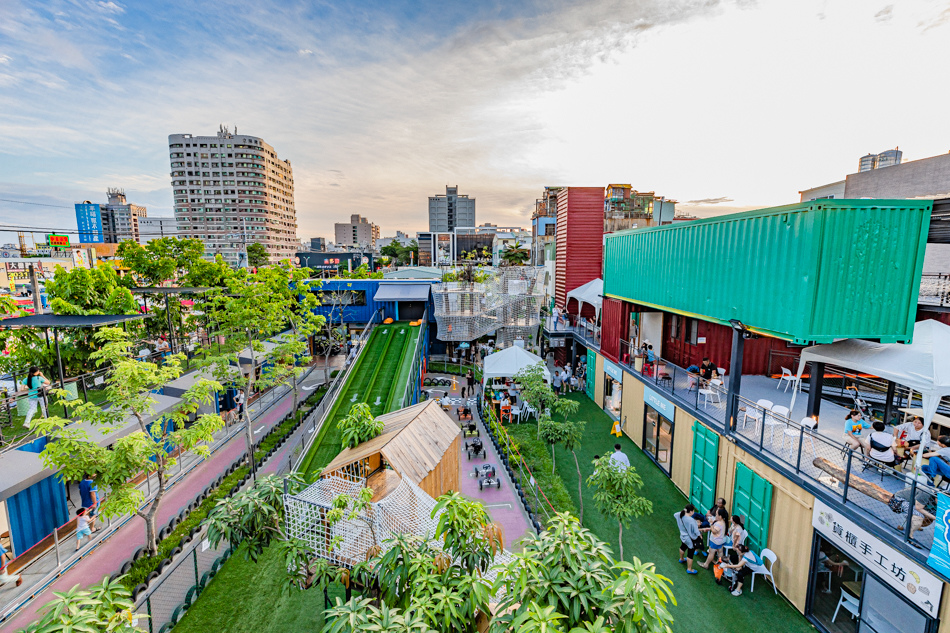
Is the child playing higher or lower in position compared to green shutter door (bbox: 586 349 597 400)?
lower

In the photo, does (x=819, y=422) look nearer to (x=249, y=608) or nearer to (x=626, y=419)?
(x=626, y=419)

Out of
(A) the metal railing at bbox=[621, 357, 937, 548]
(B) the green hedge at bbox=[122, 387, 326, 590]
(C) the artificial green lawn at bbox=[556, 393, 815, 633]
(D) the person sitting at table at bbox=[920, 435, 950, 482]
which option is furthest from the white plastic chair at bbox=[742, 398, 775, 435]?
(B) the green hedge at bbox=[122, 387, 326, 590]

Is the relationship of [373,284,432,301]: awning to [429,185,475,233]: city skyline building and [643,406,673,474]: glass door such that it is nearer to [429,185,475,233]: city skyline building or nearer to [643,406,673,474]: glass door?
[643,406,673,474]: glass door

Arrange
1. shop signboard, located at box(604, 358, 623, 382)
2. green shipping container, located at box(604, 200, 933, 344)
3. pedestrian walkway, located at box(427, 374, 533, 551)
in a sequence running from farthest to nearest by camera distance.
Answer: shop signboard, located at box(604, 358, 623, 382) < pedestrian walkway, located at box(427, 374, 533, 551) < green shipping container, located at box(604, 200, 933, 344)

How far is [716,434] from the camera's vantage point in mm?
10477

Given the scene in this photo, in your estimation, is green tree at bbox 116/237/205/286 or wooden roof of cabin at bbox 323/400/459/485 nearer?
wooden roof of cabin at bbox 323/400/459/485

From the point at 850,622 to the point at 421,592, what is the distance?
7999mm

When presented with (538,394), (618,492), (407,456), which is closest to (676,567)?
(618,492)

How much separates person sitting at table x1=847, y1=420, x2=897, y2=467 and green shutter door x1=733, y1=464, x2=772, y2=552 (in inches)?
67.9

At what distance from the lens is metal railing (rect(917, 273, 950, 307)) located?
9734mm

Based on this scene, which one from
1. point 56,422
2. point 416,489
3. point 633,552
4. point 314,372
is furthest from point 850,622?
point 314,372

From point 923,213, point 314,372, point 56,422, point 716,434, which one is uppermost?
point 923,213

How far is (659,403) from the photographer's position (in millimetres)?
13523

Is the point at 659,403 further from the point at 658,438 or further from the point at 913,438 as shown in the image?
the point at 913,438
